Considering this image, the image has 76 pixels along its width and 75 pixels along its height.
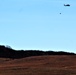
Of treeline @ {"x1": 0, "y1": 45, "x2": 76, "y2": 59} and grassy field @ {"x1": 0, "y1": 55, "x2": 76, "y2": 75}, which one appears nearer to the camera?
grassy field @ {"x1": 0, "y1": 55, "x2": 76, "y2": 75}

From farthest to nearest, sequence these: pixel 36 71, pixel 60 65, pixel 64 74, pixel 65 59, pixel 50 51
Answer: pixel 50 51
pixel 65 59
pixel 60 65
pixel 36 71
pixel 64 74

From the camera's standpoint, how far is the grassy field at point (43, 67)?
3431cm

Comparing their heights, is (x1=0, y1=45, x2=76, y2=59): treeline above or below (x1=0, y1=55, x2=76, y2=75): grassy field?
above

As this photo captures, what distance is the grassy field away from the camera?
3431 cm

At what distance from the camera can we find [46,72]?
1341 inches

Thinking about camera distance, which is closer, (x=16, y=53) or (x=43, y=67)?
(x=43, y=67)

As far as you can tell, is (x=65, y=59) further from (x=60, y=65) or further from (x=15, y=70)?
(x=15, y=70)

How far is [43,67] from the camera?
40375 mm

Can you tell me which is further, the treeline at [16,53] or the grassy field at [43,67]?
the treeline at [16,53]

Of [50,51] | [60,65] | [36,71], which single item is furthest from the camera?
[50,51]

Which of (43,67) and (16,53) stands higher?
(16,53)

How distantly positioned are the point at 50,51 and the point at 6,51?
6.65 m

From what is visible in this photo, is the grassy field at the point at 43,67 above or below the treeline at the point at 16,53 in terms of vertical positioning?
below

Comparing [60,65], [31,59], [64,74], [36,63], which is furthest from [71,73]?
[31,59]
